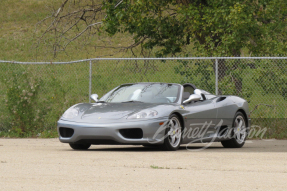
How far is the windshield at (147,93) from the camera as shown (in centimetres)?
1070

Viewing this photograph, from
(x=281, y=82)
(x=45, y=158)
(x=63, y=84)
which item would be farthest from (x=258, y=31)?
(x=45, y=158)

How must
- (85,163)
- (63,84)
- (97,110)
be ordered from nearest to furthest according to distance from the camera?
(85,163) → (97,110) → (63,84)

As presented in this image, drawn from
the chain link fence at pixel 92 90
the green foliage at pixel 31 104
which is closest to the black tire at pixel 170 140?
the chain link fence at pixel 92 90

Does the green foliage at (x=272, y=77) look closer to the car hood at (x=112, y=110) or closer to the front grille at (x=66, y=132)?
the car hood at (x=112, y=110)

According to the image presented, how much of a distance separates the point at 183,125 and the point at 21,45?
50.5 meters

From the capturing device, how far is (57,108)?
1457 centimetres

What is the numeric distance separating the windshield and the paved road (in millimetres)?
1296

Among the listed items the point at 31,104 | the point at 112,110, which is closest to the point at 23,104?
the point at 31,104

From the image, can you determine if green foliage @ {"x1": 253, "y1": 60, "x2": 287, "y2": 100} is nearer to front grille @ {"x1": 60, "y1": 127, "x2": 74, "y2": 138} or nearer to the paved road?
the paved road

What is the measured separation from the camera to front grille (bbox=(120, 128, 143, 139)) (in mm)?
9781

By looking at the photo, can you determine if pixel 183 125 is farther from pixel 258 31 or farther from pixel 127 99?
pixel 258 31

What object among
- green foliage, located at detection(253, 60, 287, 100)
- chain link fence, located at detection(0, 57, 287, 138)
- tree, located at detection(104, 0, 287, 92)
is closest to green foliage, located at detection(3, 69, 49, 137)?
chain link fence, located at detection(0, 57, 287, 138)

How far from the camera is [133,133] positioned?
388 inches

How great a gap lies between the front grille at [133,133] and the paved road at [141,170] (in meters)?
0.32
